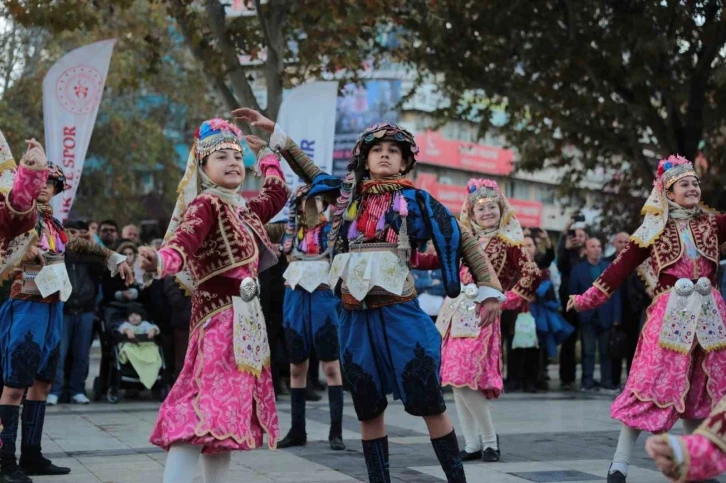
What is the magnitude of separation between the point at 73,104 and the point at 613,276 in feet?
25.7

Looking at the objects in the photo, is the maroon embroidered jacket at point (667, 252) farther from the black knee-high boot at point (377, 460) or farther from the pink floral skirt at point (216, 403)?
the pink floral skirt at point (216, 403)

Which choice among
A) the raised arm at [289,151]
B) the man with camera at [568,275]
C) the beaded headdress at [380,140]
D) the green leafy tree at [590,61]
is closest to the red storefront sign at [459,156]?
the green leafy tree at [590,61]

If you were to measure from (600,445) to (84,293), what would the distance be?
6.10 m

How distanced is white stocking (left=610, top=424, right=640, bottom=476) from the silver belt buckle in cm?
274

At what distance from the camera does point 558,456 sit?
8.51 m

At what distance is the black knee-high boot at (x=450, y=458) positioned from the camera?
5848mm

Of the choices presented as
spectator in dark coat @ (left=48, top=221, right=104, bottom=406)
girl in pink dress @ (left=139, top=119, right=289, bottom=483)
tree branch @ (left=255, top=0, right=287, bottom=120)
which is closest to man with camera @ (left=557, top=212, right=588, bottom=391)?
tree branch @ (left=255, top=0, right=287, bottom=120)

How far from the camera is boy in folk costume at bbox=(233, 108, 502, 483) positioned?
5.88m

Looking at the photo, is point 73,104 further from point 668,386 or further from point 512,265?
point 668,386

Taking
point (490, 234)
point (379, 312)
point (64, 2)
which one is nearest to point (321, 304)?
point (490, 234)

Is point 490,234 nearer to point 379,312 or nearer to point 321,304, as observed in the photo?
point 321,304

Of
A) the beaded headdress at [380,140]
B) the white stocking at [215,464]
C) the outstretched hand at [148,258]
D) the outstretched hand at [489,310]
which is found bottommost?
the white stocking at [215,464]

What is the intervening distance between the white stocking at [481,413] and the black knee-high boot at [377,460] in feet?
8.01

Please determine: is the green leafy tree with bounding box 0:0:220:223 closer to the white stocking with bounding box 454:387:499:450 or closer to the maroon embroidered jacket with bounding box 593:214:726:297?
the white stocking with bounding box 454:387:499:450
